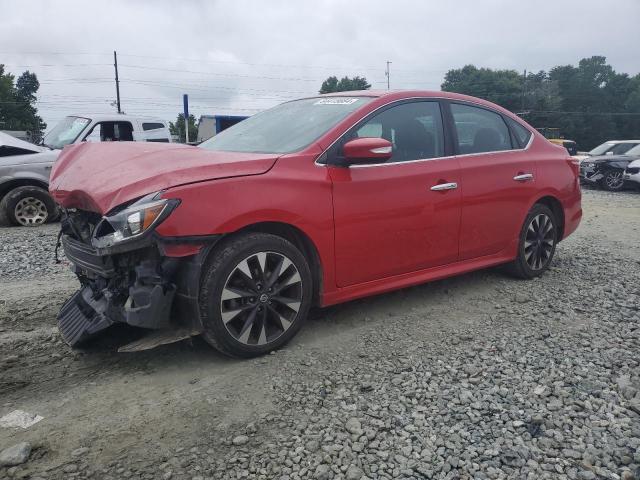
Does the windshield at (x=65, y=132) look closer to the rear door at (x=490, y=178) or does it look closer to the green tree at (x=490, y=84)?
the rear door at (x=490, y=178)

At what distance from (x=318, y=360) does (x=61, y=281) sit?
10.2 ft

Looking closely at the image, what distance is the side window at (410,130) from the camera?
4.02 meters

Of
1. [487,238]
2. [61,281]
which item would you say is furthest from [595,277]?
[61,281]

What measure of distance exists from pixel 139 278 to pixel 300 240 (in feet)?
3.48

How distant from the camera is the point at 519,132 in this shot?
16.8ft

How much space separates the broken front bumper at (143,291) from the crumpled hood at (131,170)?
32cm

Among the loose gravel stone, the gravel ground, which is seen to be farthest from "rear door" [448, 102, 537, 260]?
the loose gravel stone

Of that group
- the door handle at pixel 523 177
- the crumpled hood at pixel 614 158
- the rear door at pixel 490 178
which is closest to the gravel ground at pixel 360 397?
the rear door at pixel 490 178

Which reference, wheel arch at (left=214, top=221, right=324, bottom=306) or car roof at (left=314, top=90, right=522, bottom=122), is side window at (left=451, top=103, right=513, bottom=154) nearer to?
car roof at (left=314, top=90, right=522, bottom=122)

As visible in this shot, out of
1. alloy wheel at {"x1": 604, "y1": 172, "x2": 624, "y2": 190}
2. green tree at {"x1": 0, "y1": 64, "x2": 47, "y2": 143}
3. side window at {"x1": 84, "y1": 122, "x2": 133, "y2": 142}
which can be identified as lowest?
alloy wheel at {"x1": 604, "y1": 172, "x2": 624, "y2": 190}

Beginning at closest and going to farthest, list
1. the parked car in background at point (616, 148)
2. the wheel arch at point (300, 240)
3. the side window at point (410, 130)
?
the wheel arch at point (300, 240) → the side window at point (410, 130) → the parked car in background at point (616, 148)

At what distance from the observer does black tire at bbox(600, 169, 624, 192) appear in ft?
51.8

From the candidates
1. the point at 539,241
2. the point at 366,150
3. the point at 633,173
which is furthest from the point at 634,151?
the point at 366,150

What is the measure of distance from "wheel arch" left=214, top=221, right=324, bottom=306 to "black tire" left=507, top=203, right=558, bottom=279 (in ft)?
7.58
